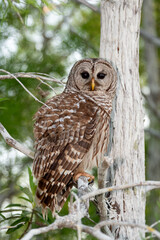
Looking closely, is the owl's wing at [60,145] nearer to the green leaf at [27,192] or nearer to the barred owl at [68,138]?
the barred owl at [68,138]

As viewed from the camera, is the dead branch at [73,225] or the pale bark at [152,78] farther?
the pale bark at [152,78]

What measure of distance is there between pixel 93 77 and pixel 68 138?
66 cm

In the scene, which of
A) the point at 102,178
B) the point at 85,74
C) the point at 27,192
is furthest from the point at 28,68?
the point at 102,178

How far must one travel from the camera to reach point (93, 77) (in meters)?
2.96

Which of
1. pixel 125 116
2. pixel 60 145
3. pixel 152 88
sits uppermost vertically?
pixel 152 88

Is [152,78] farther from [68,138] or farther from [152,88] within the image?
[68,138]

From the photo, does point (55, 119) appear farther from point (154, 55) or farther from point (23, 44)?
point (154, 55)

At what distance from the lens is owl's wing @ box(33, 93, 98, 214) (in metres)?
2.44

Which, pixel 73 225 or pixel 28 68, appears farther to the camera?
pixel 28 68

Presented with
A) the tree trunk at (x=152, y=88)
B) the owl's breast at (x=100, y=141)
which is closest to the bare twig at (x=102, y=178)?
the owl's breast at (x=100, y=141)

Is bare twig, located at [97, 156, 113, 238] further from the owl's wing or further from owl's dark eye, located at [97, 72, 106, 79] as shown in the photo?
owl's dark eye, located at [97, 72, 106, 79]

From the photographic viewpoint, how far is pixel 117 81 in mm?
2789

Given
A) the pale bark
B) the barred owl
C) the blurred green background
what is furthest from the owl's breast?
the pale bark

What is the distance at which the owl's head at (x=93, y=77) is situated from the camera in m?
2.82
